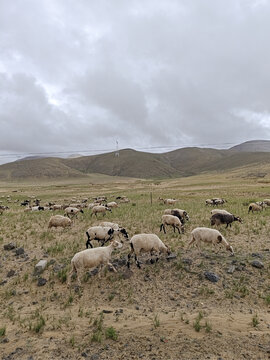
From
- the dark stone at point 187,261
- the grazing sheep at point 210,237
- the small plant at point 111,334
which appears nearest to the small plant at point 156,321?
the small plant at point 111,334

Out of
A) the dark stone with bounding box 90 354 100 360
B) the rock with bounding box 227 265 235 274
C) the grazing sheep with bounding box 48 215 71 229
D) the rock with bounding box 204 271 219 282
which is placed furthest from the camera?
the grazing sheep with bounding box 48 215 71 229

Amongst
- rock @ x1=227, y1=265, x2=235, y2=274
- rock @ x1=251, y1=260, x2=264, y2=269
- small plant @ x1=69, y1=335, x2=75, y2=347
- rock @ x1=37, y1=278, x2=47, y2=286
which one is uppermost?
rock @ x1=251, y1=260, x2=264, y2=269

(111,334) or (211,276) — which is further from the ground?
(211,276)

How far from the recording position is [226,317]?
6344 millimetres

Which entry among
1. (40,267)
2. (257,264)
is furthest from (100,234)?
(257,264)

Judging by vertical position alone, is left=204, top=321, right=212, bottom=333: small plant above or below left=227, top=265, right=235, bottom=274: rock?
below

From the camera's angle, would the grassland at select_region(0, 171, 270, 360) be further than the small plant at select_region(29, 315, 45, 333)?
No

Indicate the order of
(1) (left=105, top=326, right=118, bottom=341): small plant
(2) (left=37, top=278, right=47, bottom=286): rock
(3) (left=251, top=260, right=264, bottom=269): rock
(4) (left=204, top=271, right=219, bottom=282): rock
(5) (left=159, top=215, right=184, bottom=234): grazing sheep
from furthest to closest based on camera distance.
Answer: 1. (5) (left=159, top=215, right=184, bottom=234): grazing sheep
2. (3) (left=251, top=260, right=264, bottom=269): rock
3. (2) (left=37, top=278, right=47, bottom=286): rock
4. (4) (left=204, top=271, right=219, bottom=282): rock
5. (1) (left=105, top=326, right=118, bottom=341): small plant

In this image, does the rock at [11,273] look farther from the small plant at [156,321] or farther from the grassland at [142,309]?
the small plant at [156,321]

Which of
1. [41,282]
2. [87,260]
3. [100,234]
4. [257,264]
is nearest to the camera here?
[87,260]

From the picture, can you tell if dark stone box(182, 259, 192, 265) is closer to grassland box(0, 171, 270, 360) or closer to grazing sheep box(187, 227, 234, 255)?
grassland box(0, 171, 270, 360)

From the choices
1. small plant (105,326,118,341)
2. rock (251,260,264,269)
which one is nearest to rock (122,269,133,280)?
small plant (105,326,118,341)

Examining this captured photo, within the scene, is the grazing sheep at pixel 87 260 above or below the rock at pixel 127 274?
above

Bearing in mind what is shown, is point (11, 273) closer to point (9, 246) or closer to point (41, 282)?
point (41, 282)
